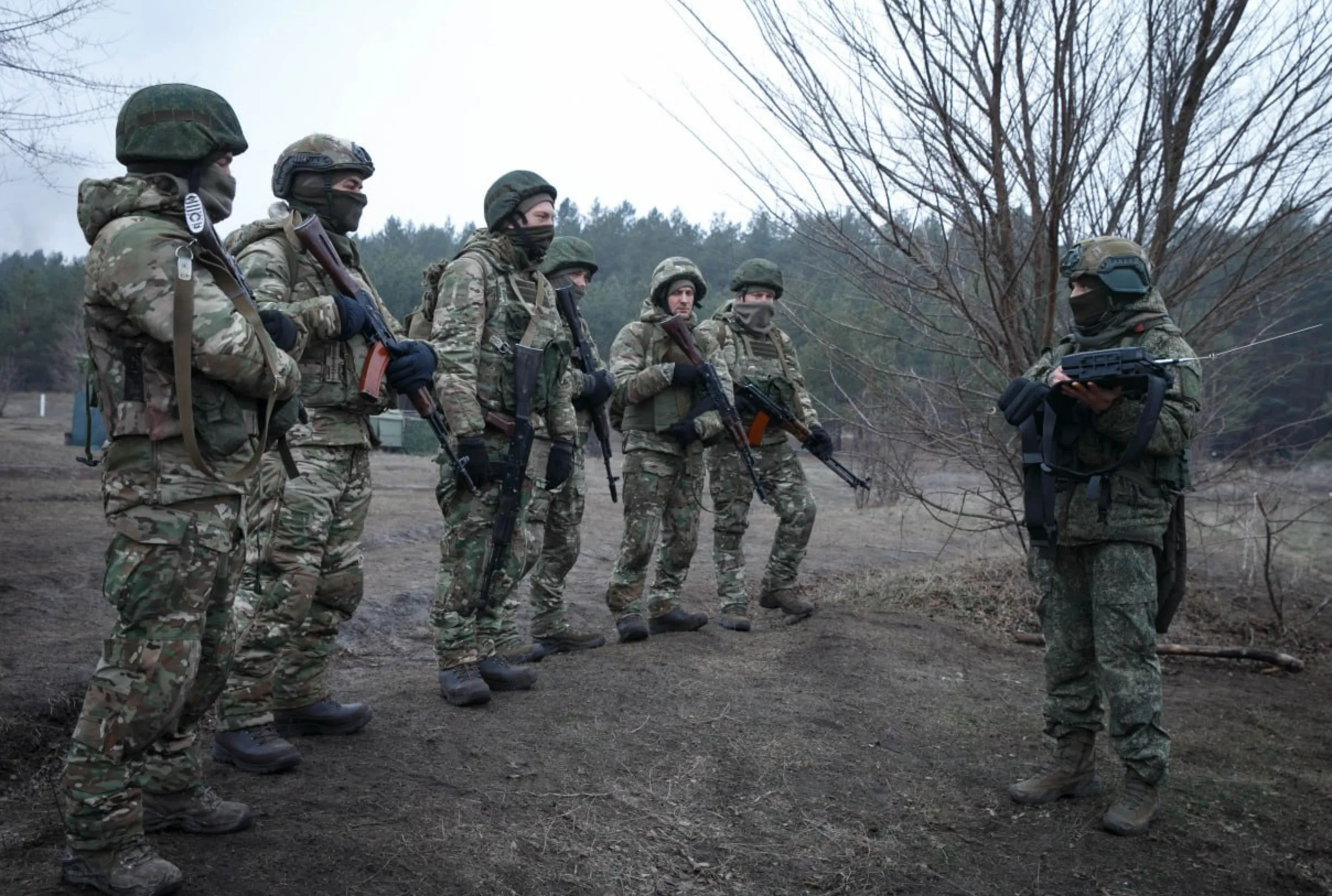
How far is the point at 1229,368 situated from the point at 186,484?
807 cm

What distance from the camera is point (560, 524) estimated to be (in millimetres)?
5887

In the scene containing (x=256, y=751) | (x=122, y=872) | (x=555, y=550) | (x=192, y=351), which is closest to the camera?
(x=122, y=872)

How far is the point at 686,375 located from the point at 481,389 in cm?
174

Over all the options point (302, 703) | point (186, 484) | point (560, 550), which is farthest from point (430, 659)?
point (186, 484)

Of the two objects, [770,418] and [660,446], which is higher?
[770,418]

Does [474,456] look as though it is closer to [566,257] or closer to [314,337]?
[314,337]

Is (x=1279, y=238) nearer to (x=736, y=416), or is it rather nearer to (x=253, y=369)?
(x=736, y=416)

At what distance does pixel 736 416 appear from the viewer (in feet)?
21.7

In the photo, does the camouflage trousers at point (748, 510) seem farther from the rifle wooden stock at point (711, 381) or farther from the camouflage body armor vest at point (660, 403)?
the camouflage body armor vest at point (660, 403)

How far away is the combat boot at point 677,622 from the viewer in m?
6.55

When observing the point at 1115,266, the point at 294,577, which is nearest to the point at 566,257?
the point at 294,577

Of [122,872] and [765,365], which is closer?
[122,872]

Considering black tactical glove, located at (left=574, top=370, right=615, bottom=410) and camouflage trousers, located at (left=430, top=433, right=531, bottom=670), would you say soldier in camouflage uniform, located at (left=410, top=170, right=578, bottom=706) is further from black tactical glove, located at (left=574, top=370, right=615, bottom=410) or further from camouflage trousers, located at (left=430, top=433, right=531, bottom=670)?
black tactical glove, located at (left=574, top=370, right=615, bottom=410)

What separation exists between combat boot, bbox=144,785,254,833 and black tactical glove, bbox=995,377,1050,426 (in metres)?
2.98
